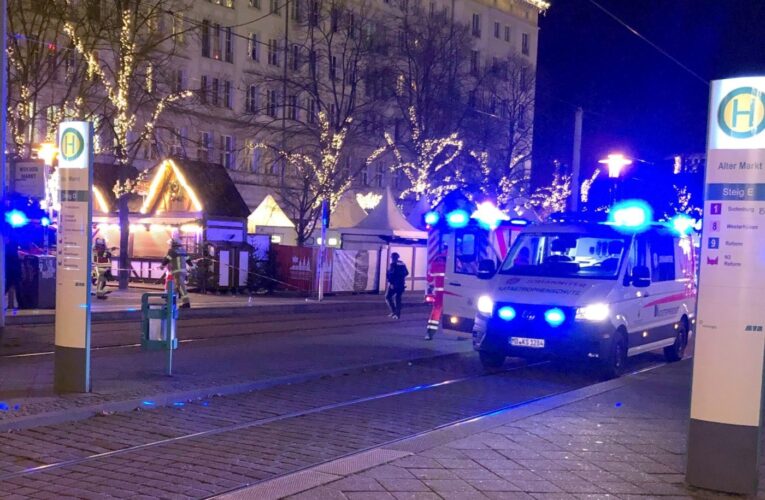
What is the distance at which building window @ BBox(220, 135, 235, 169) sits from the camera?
45156 mm

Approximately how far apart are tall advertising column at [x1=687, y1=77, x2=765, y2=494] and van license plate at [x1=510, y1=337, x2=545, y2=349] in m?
5.76

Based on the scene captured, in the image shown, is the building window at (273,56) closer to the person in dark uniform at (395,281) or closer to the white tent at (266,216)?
the white tent at (266,216)

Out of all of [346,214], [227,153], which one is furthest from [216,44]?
[346,214]

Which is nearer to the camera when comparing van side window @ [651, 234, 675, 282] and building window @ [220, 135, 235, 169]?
van side window @ [651, 234, 675, 282]

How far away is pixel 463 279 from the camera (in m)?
15.4

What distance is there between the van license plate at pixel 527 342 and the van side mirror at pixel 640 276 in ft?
5.75

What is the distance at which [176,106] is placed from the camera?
32000mm

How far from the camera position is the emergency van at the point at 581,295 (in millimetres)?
11734

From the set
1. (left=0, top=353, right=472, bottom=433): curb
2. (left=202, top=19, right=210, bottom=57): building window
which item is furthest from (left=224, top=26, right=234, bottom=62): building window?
(left=0, top=353, right=472, bottom=433): curb

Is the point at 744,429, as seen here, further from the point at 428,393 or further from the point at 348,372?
the point at 348,372

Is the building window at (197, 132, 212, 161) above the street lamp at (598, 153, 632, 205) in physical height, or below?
above

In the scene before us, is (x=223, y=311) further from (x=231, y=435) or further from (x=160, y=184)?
(x=231, y=435)

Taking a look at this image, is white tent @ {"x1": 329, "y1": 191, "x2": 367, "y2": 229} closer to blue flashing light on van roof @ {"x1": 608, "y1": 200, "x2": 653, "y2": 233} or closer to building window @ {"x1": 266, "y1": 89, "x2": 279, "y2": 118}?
building window @ {"x1": 266, "y1": 89, "x2": 279, "y2": 118}

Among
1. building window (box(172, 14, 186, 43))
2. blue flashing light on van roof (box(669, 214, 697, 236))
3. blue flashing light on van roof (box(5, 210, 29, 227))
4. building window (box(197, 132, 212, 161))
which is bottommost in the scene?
blue flashing light on van roof (box(5, 210, 29, 227))
